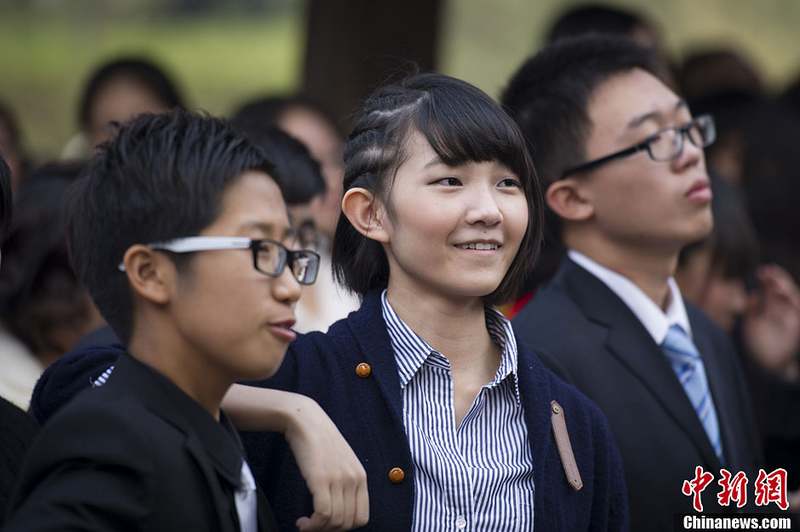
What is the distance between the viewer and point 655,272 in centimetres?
420

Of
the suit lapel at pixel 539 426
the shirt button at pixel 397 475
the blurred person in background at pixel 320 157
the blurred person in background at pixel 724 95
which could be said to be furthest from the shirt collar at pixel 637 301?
the blurred person in background at pixel 724 95

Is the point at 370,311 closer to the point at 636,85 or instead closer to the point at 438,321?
the point at 438,321

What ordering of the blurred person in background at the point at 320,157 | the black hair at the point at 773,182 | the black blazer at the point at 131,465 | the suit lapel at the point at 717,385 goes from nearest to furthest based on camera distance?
the black blazer at the point at 131,465
the suit lapel at the point at 717,385
the blurred person in background at the point at 320,157
the black hair at the point at 773,182

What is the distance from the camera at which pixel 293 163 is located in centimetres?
445

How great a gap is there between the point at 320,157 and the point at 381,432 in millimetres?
2613

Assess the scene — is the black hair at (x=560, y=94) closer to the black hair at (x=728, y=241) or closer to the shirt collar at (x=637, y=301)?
the shirt collar at (x=637, y=301)

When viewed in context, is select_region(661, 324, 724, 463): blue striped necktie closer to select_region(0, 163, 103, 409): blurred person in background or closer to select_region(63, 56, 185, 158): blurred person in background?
select_region(0, 163, 103, 409): blurred person in background

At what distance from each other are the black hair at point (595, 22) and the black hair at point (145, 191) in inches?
144

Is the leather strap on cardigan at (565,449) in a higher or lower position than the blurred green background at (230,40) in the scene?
lower

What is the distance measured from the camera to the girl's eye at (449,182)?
10.0 ft

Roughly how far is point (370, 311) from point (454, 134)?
460 mm

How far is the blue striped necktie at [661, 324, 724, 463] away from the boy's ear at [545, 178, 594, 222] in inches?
18.1

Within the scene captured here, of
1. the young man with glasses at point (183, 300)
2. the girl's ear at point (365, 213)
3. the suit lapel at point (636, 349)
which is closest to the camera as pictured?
the young man with glasses at point (183, 300)
